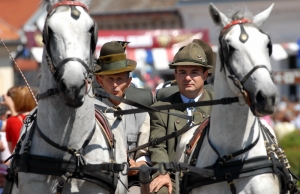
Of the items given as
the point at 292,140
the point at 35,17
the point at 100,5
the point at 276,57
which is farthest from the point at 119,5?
the point at 292,140

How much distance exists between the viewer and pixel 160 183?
695cm

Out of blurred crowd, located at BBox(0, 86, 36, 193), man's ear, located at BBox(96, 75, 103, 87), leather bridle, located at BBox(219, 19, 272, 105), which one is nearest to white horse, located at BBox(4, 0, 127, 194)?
leather bridle, located at BBox(219, 19, 272, 105)

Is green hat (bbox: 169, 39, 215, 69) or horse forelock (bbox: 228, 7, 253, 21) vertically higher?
green hat (bbox: 169, 39, 215, 69)

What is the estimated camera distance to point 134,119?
7.39 m

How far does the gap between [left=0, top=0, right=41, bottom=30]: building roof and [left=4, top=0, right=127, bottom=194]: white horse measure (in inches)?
1095

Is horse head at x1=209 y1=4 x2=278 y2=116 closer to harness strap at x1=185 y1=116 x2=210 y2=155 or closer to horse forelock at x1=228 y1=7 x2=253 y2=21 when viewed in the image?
horse forelock at x1=228 y1=7 x2=253 y2=21

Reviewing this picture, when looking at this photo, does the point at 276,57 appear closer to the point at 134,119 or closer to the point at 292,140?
the point at 292,140

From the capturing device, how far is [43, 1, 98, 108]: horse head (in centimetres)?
544

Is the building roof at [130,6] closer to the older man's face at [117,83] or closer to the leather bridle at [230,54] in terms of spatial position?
the older man's face at [117,83]

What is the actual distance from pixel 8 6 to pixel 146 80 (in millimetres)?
14646

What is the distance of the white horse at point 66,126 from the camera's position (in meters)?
5.58

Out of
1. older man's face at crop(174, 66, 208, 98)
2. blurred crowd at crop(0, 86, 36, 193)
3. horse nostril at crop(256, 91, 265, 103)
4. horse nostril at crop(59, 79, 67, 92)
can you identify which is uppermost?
blurred crowd at crop(0, 86, 36, 193)

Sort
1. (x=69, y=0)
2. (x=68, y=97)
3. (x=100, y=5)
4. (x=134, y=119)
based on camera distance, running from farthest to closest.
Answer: (x=100, y=5) → (x=134, y=119) → (x=69, y=0) → (x=68, y=97)

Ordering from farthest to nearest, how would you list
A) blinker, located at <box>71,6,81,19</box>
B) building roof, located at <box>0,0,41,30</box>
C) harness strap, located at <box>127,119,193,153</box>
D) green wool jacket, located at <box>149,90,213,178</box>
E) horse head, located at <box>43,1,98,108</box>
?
building roof, located at <box>0,0,41,30</box>, green wool jacket, located at <box>149,90,213,178</box>, harness strap, located at <box>127,119,193,153</box>, blinker, located at <box>71,6,81,19</box>, horse head, located at <box>43,1,98,108</box>
